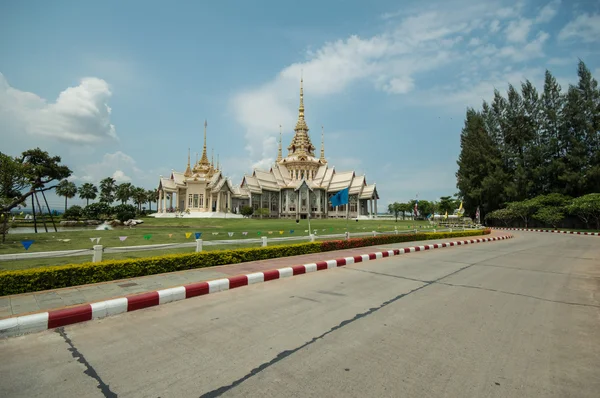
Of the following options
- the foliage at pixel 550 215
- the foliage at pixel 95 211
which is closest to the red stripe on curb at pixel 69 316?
the foliage at pixel 95 211

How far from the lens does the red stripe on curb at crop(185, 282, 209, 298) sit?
5.49 m

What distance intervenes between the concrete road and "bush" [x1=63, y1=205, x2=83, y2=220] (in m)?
48.0

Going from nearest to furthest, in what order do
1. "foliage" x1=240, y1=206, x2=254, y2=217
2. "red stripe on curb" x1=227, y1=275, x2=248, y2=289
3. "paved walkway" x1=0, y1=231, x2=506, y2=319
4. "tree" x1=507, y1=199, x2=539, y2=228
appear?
"paved walkway" x1=0, y1=231, x2=506, y2=319 → "red stripe on curb" x1=227, y1=275, x2=248, y2=289 → "tree" x1=507, y1=199, x2=539, y2=228 → "foliage" x1=240, y1=206, x2=254, y2=217

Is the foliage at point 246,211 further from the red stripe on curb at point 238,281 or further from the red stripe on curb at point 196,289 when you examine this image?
the red stripe on curb at point 196,289

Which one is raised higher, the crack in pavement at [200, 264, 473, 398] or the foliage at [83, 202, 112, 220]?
the foliage at [83, 202, 112, 220]

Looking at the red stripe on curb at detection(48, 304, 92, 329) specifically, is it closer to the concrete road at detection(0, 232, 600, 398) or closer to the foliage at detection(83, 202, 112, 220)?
the concrete road at detection(0, 232, 600, 398)

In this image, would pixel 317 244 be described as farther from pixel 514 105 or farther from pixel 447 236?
pixel 514 105

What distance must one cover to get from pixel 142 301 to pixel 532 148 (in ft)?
169

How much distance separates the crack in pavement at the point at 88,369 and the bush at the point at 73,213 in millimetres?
47995

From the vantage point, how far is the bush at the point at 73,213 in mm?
42469

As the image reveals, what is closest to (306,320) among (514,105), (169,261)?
(169,261)

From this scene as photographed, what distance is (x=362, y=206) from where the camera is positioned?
183ft

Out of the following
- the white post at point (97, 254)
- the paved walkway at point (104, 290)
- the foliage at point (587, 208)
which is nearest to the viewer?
the paved walkway at point (104, 290)

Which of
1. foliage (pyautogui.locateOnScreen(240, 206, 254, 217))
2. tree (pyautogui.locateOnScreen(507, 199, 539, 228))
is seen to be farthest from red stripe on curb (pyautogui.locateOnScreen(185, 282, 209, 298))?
tree (pyautogui.locateOnScreen(507, 199, 539, 228))
